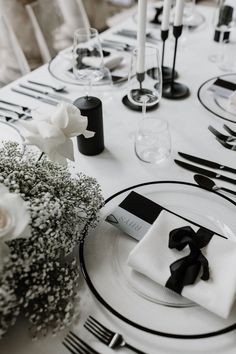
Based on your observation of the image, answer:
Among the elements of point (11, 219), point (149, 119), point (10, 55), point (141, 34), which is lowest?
point (10, 55)

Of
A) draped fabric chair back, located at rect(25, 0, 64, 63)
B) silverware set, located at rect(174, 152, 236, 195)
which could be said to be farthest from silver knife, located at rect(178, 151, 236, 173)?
draped fabric chair back, located at rect(25, 0, 64, 63)

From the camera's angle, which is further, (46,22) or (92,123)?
(46,22)

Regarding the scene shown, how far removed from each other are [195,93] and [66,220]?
31.7 inches

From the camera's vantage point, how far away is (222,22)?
151 cm

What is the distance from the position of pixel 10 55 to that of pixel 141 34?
3.36 feet

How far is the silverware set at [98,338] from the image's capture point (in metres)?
0.61

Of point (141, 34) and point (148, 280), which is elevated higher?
point (141, 34)

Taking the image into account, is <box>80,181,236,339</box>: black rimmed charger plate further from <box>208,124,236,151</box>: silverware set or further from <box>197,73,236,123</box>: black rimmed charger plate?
<box>197,73,236,123</box>: black rimmed charger plate

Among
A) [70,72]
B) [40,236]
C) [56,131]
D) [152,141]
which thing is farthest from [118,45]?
[40,236]

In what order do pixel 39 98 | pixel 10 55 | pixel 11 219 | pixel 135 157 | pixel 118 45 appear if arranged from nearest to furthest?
1. pixel 11 219
2. pixel 135 157
3. pixel 39 98
4. pixel 118 45
5. pixel 10 55

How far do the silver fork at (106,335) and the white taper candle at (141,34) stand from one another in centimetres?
69

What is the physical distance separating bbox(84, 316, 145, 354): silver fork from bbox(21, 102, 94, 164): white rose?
319 millimetres

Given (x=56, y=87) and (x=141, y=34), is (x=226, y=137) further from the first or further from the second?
(x=56, y=87)

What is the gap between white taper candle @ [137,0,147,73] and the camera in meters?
0.97
